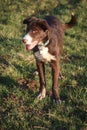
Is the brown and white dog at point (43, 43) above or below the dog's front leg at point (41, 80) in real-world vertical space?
above

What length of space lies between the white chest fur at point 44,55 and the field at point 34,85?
0.72 metres

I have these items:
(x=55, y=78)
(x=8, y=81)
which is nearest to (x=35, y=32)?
(x=55, y=78)

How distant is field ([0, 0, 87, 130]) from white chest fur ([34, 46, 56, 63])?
Answer: 72cm

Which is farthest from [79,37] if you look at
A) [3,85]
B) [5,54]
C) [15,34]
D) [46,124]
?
[46,124]

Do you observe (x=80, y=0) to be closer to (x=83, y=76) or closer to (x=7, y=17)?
(x=7, y=17)

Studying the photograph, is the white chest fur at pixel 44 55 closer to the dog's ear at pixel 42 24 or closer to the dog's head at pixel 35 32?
the dog's head at pixel 35 32

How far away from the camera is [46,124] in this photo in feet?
15.6

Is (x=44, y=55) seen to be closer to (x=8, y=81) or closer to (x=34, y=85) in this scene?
(x=34, y=85)

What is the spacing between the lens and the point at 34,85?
595 centimetres

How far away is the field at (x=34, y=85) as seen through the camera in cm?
482

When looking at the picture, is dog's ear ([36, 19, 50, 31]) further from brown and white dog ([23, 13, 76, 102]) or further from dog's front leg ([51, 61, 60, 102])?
dog's front leg ([51, 61, 60, 102])

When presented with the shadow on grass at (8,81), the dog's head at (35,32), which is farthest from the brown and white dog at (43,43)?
the shadow on grass at (8,81)

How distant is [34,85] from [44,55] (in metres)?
0.96

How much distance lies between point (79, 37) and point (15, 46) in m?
2.01
